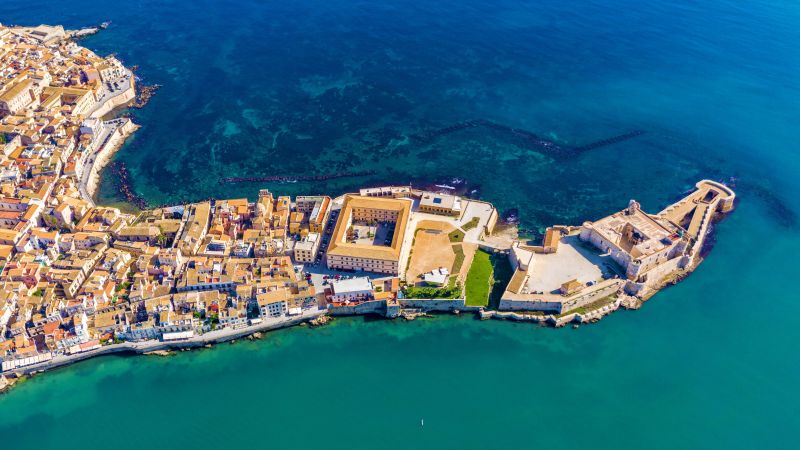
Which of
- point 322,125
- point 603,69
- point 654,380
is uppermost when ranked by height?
point 603,69

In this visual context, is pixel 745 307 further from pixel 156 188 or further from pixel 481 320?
pixel 156 188

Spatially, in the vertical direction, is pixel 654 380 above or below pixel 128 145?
below

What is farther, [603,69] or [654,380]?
[603,69]

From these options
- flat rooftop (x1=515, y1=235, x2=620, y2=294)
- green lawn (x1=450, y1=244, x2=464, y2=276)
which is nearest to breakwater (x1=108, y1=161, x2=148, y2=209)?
green lawn (x1=450, y1=244, x2=464, y2=276)

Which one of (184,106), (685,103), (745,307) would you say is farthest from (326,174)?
(685,103)

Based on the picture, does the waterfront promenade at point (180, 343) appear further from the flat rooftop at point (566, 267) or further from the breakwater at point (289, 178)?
the breakwater at point (289, 178)

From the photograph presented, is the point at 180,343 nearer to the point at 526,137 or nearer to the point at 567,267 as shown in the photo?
the point at 567,267

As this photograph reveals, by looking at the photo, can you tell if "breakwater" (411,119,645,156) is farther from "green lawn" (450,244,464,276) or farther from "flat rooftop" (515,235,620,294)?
"green lawn" (450,244,464,276)
